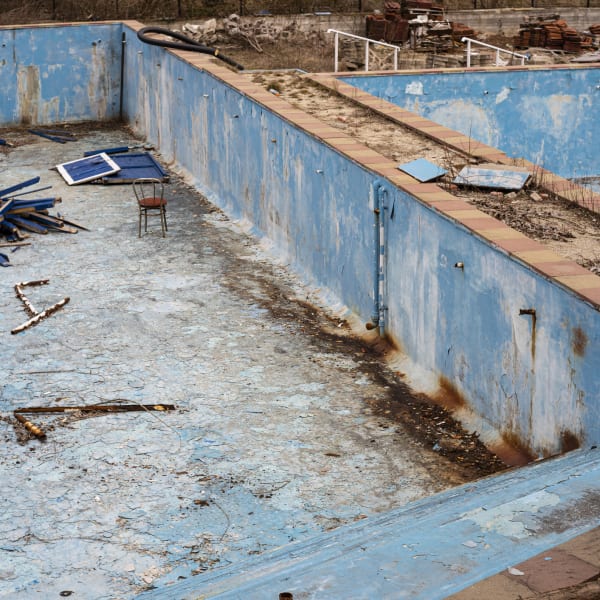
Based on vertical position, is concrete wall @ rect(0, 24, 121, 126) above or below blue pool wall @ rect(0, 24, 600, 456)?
above

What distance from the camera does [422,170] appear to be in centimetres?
1053

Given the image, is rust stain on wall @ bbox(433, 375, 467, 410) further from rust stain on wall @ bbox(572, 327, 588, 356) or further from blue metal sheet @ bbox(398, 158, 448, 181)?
blue metal sheet @ bbox(398, 158, 448, 181)

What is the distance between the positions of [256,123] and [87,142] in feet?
22.5

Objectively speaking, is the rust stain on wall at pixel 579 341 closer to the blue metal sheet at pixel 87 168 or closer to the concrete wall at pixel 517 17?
the blue metal sheet at pixel 87 168

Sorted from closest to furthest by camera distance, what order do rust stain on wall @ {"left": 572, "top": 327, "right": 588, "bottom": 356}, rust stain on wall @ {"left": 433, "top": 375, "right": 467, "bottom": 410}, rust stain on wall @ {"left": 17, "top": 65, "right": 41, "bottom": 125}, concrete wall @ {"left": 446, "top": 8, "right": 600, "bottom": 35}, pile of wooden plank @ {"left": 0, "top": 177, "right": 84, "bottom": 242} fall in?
1. rust stain on wall @ {"left": 572, "top": 327, "right": 588, "bottom": 356}
2. rust stain on wall @ {"left": 433, "top": 375, "right": 467, "bottom": 410}
3. pile of wooden plank @ {"left": 0, "top": 177, "right": 84, "bottom": 242}
4. rust stain on wall @ {"left": 17, "top": 65, "right": 41, "bottom": 125}
5. concrete wall @ {"left": 446, "top": 8, "right": 600, "bottom": 35}

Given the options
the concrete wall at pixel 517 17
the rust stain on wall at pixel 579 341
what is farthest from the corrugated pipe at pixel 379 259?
the concrete wall at pixel 517 17

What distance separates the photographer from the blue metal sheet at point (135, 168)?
17.0 metres

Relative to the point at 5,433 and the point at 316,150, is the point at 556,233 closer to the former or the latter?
the point at 316,150

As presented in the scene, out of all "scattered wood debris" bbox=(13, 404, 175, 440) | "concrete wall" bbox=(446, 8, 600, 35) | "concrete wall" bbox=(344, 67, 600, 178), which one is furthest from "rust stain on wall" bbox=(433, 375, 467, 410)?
"concrete wall" bbox=(446, 8, 600, 35)

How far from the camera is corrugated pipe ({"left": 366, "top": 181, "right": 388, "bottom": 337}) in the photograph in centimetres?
1021

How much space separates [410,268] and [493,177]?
154 centimetres

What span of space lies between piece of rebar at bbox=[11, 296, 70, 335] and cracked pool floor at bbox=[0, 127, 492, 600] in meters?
0.09

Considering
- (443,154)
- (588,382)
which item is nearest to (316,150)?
(443,154)

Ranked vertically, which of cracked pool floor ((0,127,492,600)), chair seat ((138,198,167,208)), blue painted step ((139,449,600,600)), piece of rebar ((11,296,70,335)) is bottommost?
cracked pool floor ((0,127,492,600))
